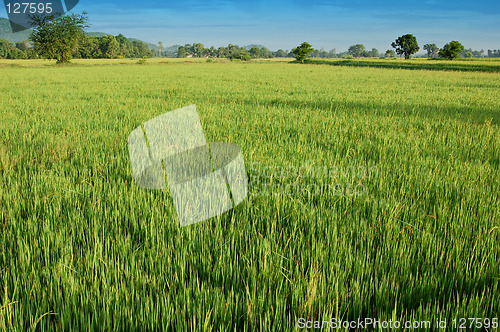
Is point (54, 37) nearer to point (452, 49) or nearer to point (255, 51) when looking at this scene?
point (452, 49)

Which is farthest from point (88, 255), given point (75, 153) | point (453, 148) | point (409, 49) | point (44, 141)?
point (409, 49)

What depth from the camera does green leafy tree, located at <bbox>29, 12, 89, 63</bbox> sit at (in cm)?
4949

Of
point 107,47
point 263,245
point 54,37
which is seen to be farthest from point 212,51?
point 263,245

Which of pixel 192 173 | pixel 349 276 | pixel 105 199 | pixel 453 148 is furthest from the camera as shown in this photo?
pixel 453 148

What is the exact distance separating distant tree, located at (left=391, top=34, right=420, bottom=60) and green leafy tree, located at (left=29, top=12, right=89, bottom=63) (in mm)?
82983

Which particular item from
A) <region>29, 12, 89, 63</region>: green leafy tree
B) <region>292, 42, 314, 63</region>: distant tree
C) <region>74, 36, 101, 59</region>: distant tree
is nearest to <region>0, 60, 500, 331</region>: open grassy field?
<region>29, 12, 89, 63</region>: green leafy tree

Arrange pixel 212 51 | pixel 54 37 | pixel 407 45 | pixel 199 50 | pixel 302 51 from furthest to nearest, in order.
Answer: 1. pixel 212 51
2. pixel 199 50
3. pixel 407 45
4. pixel 302 51
5. pixel 54 37

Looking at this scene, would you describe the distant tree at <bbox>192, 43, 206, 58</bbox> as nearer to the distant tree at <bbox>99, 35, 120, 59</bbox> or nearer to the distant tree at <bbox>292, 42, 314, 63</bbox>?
the distant tree at <bbox>99, 35, 120, 59</bbox>

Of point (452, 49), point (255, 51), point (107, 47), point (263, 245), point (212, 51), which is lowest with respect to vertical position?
point (263, 245)

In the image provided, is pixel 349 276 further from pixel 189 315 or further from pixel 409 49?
pixel 409 49

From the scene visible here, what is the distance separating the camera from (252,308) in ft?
3.89

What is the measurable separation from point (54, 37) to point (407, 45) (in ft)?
287

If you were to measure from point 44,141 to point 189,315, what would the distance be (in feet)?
13.4

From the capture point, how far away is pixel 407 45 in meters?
89.1
